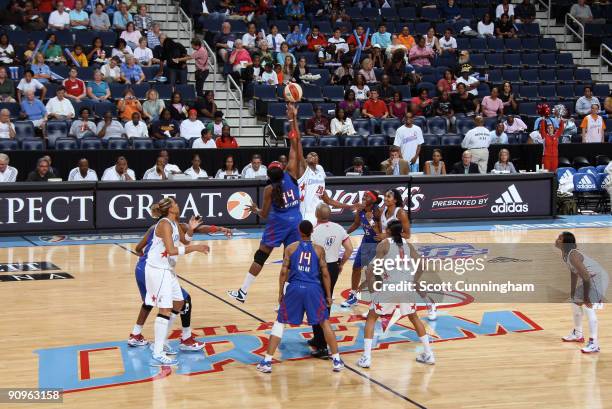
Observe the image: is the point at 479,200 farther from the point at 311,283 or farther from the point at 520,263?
the point at 311,283

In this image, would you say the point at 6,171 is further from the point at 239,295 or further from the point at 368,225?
the point at 368,225

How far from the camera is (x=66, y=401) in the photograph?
9781mm

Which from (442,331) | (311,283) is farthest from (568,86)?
(311,283)

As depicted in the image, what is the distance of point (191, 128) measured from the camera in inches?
938

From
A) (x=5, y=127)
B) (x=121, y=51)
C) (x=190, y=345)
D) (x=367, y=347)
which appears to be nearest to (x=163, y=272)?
(x=190, y=345)

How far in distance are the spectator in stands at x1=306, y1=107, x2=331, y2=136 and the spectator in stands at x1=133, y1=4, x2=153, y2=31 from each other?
5.51 metres

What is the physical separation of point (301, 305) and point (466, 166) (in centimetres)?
1348

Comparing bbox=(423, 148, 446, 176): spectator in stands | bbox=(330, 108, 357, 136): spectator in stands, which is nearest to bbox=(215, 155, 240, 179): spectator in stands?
bbox=(330, 108, 357, 136): spectator in stands

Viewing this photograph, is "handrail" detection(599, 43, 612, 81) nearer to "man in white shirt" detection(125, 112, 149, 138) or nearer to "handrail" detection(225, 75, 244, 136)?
"handrail" detection(225, 75, 244, 136)

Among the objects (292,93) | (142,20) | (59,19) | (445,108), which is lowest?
(292,93)

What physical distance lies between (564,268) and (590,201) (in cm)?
840

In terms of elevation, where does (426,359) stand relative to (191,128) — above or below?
below

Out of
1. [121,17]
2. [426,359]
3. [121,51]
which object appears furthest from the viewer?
[121,17]

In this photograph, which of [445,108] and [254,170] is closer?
[254,170]
